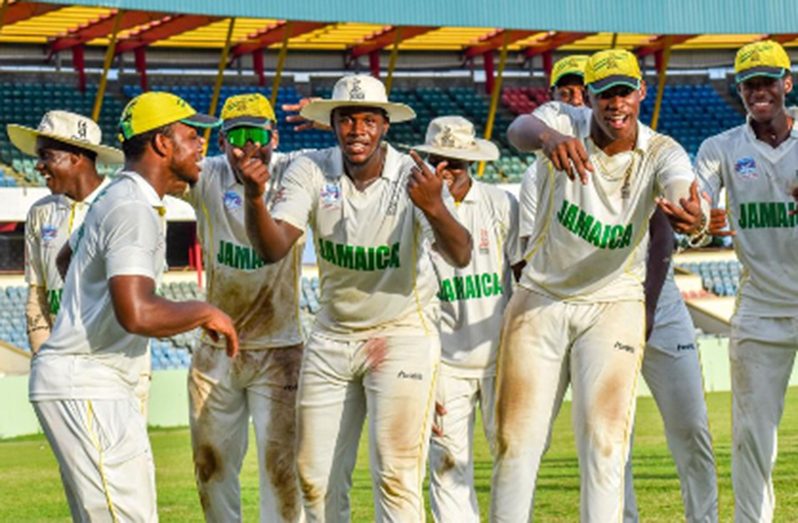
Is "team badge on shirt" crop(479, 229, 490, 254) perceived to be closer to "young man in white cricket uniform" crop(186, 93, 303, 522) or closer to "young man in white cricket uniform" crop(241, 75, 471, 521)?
"young man in white cricket uniform" crop(186, 93, 303, 522)

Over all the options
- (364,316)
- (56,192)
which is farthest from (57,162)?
(364,316)

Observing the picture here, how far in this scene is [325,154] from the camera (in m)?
9.41

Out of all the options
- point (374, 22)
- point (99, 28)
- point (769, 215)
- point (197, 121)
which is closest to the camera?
point (197, 121)

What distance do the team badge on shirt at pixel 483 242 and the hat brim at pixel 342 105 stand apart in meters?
1.77

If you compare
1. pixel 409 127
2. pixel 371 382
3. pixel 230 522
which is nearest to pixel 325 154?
pixel 371 382

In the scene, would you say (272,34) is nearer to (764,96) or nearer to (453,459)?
(453,459)

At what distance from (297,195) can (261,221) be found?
653mm

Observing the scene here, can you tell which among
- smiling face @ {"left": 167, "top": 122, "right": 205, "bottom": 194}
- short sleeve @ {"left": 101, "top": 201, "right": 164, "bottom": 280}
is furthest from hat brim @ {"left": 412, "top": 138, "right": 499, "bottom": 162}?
short sleeve @ {"left": 101, "top": 201, "right": 164, "bottom": 280}

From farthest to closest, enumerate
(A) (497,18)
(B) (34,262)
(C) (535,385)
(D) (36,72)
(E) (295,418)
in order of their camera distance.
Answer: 1. (D) (36,72)
2. (A) (497,18)
3. (B) (34,262)
4. (E) (295,418)
5. (C) (535,385)

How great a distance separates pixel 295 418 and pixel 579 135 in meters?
2.37

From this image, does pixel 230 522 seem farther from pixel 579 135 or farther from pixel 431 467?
pixel 579 135

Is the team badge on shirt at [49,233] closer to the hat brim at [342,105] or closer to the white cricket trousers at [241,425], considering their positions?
the white cricket trousers at [241,425]

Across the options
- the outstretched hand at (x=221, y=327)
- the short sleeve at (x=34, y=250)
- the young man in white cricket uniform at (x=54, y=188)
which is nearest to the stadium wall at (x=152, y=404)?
the short sleeve at (x=34, y=250)

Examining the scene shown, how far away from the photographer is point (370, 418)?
30.3 feet
